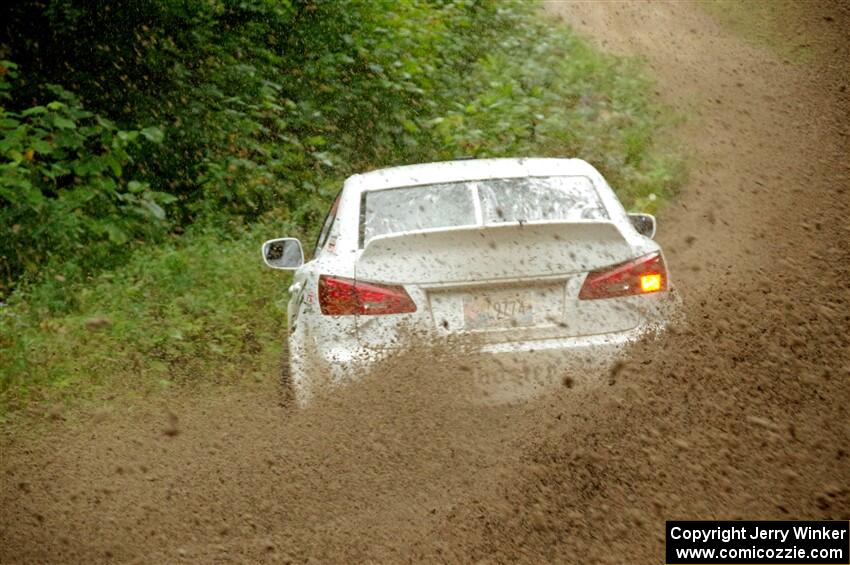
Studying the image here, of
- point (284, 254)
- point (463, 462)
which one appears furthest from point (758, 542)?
point (284, 254)

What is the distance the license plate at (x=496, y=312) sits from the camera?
441 centimetres

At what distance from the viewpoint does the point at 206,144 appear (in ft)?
36.4

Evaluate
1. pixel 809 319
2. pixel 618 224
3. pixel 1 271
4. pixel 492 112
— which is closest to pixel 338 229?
pixel 618 224

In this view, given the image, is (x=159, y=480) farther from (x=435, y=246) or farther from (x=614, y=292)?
(x=614, y=292)

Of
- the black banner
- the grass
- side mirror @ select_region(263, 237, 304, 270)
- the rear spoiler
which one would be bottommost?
the grass

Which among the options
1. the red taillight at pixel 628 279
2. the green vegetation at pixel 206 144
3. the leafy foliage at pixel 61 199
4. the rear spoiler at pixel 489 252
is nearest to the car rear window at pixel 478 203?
the rear spoiler at pixel 489 252

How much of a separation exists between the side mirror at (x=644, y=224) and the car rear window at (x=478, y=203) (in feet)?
1.64

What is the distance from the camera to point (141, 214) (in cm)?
959

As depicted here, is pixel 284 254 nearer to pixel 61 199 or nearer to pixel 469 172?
pixel 469 172

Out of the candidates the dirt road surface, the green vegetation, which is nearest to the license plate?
the dirt road surface

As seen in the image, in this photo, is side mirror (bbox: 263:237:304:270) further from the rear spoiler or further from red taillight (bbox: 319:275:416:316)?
the rear spoiler

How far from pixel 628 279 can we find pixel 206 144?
7505 millimetres

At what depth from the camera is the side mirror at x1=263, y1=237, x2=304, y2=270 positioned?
5.95 metres

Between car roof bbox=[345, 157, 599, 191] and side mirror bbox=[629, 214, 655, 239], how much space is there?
410 mm
